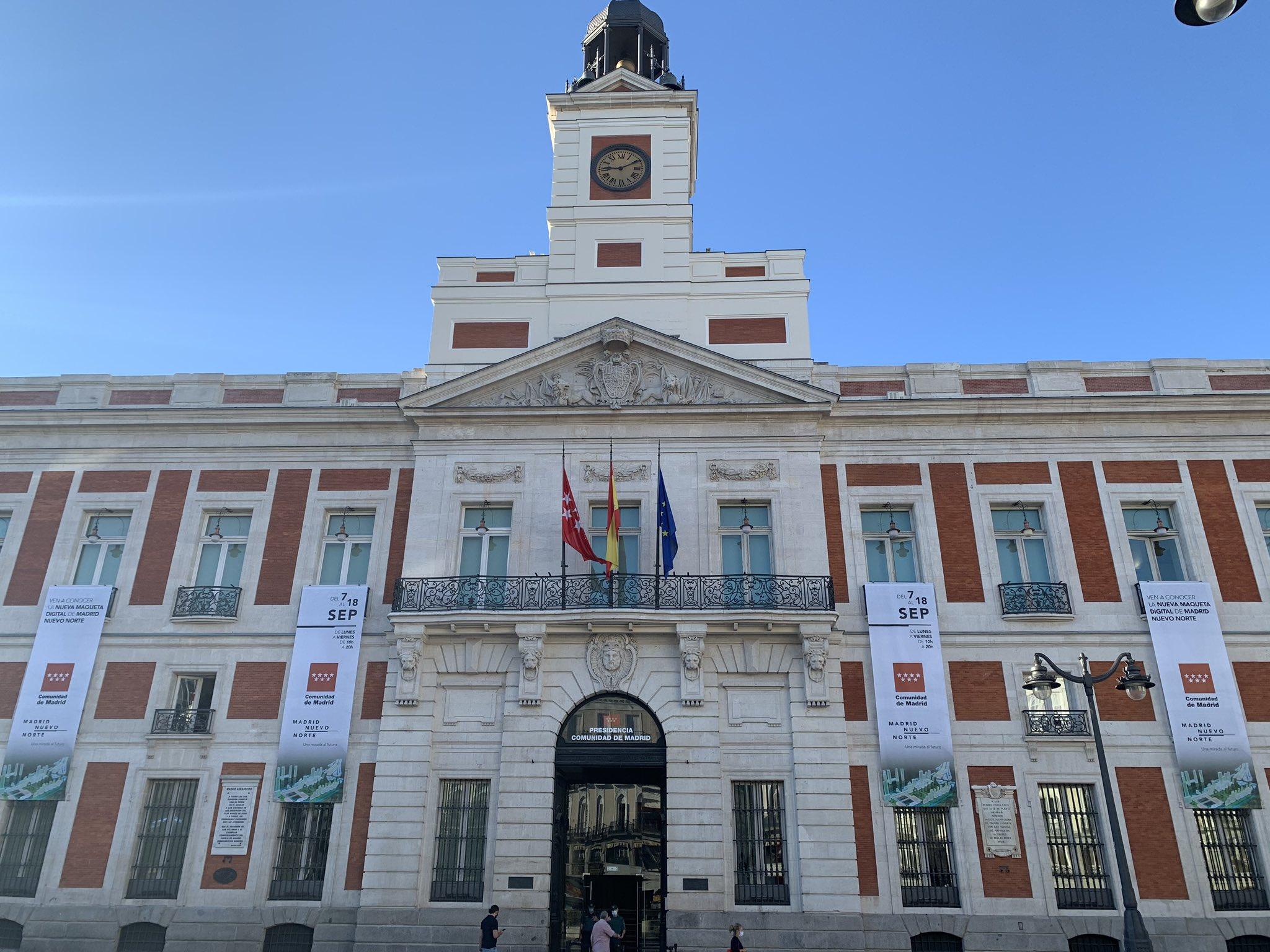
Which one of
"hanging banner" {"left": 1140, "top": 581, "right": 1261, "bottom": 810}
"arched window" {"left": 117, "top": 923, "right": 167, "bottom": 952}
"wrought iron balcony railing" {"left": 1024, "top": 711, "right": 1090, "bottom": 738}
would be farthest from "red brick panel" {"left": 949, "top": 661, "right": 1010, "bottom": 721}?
"arched window" {"left": 117, "top": 923, "right": 167, "bottom": 952}

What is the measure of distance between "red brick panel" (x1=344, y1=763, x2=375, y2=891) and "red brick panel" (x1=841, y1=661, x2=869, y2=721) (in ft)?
30.9

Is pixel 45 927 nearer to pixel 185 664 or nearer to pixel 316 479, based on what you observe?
pixel 185 664

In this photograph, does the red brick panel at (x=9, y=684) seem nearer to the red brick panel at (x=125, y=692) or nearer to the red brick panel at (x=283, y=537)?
the red brick panel at (x=125, y=692)

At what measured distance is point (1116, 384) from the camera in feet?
68.0

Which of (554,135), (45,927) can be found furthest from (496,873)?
(554,135)

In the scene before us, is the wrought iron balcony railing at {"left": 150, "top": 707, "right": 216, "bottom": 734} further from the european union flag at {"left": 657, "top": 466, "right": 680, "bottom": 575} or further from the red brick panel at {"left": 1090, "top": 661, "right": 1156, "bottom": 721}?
the red brick panel at {"left": 1090, "top": 661, "right": 1156, "bottom": 721}

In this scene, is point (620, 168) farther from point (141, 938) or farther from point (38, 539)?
point (141, 938)

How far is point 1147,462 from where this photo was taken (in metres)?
20.0

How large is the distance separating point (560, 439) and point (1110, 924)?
46.2 ft

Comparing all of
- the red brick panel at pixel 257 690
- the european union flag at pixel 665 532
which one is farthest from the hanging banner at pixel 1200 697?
the red brick panel at pixel 257 690

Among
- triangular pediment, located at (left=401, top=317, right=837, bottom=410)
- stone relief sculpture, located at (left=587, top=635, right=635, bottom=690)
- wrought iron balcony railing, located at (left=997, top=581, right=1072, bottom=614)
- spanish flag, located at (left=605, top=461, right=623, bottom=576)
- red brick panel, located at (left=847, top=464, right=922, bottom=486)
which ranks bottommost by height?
stone relief sculpture, located at (left=587, top=635, right=635, bottom=690)

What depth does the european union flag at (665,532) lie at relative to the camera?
60.0 ft

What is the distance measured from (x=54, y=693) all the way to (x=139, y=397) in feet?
23.3

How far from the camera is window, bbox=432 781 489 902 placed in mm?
17172
